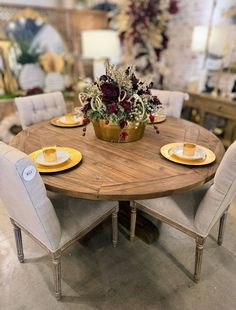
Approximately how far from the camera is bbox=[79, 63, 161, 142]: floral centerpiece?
1.52 meters

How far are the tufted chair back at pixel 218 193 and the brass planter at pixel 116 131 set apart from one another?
64 cm

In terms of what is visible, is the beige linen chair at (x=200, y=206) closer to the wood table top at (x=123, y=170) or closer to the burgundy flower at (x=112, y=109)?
the wood table top at (x=123, y=170)

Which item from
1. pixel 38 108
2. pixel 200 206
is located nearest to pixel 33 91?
pixel 38 108

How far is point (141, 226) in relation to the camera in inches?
75.8

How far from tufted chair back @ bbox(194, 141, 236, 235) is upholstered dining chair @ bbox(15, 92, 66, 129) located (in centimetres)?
172

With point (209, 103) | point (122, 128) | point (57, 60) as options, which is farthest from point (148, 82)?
point (57, 60)

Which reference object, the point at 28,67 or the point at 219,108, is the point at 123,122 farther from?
the point at 28,67

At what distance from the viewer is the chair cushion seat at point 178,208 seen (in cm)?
144

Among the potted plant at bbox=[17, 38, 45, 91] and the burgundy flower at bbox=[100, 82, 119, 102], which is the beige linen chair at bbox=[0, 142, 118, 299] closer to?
the burgundy flower at bbox=[100, 82, 119, 102]

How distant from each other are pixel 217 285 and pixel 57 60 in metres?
3.38

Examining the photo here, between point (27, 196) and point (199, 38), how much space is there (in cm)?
288

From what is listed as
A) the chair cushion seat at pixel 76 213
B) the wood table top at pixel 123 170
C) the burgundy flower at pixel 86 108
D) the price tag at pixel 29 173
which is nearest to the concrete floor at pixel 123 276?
the chair cushion seat at pixel 76 213

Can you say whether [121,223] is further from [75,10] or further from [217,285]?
[75,10]

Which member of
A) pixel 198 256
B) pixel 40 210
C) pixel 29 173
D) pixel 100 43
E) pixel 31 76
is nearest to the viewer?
pixel 29 173
